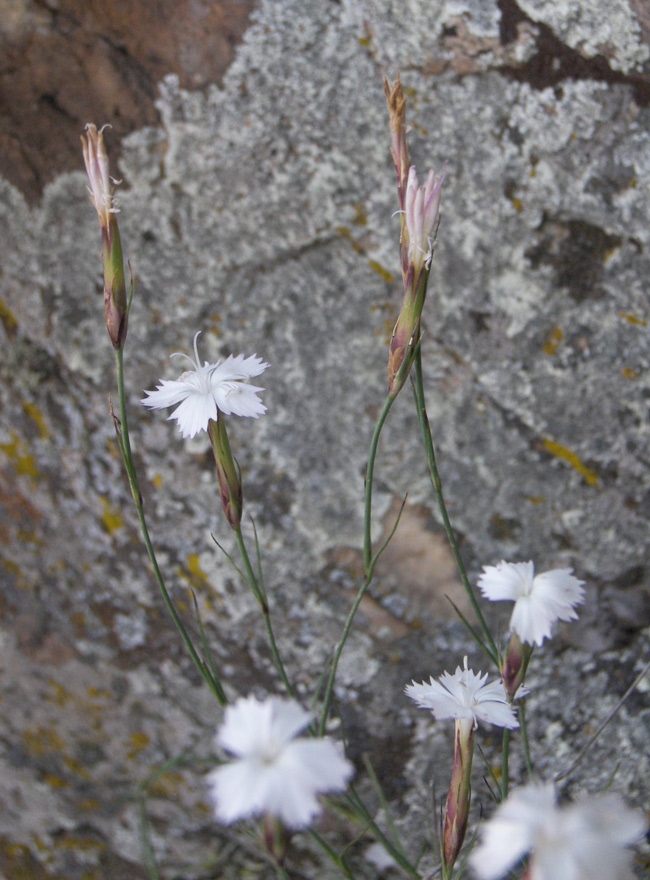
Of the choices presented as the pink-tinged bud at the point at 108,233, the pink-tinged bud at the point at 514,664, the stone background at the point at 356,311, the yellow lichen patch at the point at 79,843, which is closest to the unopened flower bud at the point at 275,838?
the pink-tinged bud at the point at 514,664

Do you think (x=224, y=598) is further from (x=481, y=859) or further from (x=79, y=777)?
(x=481, y=859)

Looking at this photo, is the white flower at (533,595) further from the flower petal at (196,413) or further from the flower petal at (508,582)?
the flower petal at (196,413)

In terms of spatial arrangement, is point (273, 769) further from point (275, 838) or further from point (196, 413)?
point (196, 413)

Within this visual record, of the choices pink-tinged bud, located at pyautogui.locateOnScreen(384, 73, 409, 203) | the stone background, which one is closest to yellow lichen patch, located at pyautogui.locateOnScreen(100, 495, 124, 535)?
the stone background

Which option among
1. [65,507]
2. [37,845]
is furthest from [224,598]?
[37,845]

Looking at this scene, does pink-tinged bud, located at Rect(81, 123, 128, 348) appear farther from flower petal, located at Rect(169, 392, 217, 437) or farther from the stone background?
the stone background
